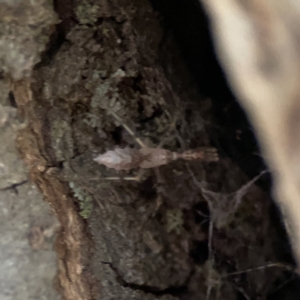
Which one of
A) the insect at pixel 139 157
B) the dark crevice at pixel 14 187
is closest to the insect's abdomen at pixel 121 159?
the insect at pixel 139 157

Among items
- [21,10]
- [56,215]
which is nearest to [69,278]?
[56,215]

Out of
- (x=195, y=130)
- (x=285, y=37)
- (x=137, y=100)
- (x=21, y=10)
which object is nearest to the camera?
(x=285, y=37)

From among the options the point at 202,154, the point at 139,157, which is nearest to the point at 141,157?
the point at 139,157

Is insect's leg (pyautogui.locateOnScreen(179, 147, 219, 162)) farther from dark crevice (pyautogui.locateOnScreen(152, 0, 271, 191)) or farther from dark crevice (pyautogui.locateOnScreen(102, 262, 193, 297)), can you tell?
dark crevice (pyautogui.locateOnScreen(102, 262, 193, 297))

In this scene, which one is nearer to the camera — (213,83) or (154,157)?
(154,157)

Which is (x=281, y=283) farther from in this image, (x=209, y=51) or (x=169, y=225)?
(x=209, y=51)

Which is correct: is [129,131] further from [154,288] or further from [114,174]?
[154,288]

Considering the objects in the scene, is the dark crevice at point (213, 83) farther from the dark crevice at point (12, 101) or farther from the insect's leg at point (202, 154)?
the dark crevice at point (12, 101)
